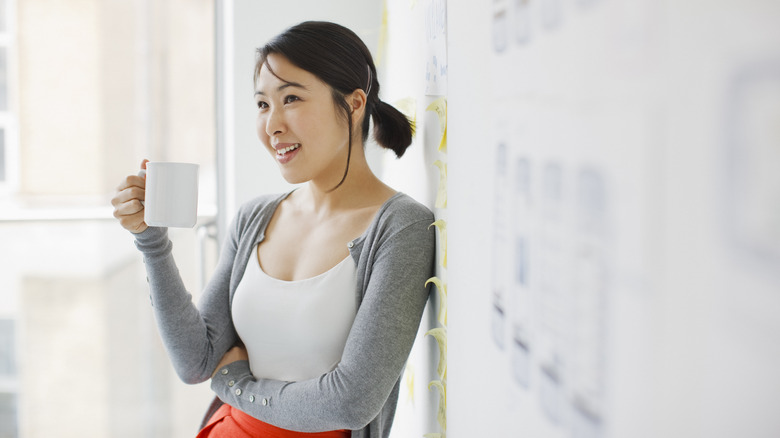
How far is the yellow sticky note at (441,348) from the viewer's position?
83 centimetres

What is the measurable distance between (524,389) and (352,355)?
0.48 metres

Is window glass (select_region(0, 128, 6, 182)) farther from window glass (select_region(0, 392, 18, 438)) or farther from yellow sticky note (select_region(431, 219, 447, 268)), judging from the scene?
yellow sticky note (select_region(431, 219, 447, 268))

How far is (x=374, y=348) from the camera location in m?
0.84

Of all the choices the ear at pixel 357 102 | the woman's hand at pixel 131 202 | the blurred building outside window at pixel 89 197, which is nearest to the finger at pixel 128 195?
the woman's hand at pixel 131 202

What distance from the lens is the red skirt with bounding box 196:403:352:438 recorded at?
95 cm

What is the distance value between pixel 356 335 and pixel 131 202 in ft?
1.38

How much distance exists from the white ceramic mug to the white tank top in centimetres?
18

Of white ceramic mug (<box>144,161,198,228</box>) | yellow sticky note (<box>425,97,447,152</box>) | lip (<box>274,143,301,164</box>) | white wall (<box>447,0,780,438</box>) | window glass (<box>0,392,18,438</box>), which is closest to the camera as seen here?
white wall (<box>447,0,780,438</box>)

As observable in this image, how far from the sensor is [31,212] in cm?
230

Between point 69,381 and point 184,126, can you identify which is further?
point 184,126

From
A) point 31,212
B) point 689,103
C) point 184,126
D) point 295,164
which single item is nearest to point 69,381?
point 31,212

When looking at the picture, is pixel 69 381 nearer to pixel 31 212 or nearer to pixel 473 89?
pixel 31 212

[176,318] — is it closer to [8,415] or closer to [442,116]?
[442,116]

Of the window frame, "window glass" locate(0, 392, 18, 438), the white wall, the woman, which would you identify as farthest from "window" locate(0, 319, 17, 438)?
the white wall
